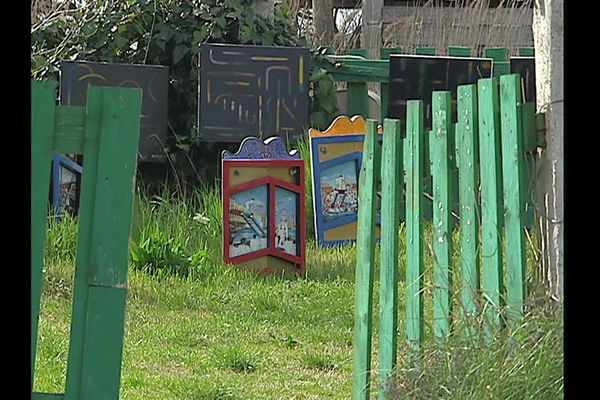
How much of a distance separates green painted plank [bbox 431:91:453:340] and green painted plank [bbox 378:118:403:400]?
0.71 ft

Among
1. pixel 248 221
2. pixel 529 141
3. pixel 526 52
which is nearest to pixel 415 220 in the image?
pixel 529 141

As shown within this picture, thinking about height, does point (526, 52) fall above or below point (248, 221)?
above

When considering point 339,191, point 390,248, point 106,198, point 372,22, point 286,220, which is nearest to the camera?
point 106,198

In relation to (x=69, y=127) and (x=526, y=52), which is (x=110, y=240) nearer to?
(x=69, y=127)

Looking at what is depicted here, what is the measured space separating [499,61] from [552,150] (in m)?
7.29

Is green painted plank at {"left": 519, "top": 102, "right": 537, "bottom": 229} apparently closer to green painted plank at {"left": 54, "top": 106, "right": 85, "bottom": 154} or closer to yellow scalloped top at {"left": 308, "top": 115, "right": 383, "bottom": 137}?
green painted plank at {"left": 54, "top": 106, "right": 85, "bottom": 154}

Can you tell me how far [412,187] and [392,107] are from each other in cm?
582

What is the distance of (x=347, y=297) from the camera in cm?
678

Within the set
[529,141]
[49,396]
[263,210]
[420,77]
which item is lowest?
[49,396]

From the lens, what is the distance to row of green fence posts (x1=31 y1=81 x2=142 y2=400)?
9.12ft

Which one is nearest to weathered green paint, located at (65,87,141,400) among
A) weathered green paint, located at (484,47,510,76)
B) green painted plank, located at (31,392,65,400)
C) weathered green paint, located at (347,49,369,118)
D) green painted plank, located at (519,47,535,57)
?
green painted plank, located at (31,392,65,400)

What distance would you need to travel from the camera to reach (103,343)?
283 centimetres

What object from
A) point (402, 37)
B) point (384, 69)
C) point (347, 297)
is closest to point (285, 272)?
point (347, 297)
